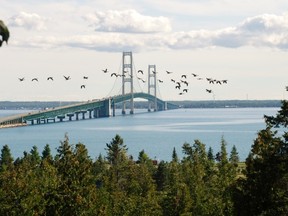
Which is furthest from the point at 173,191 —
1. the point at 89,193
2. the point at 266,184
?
the point at 266,184

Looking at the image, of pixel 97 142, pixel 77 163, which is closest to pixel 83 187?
pixel 77 163

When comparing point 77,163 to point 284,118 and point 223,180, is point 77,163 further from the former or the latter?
point 223,180

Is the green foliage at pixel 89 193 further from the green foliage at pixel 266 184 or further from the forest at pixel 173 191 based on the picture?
the green foliage at pixel 266 184

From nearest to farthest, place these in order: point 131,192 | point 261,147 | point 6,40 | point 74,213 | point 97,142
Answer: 1. point 6,40
2. point 261,147
3. point 74,213
4. point 131,192
5. point 97,142

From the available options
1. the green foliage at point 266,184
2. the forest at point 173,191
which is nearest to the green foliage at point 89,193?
the forest at point 173,191

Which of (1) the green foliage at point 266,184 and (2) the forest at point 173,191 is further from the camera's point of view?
(2) the forest at point 173,191

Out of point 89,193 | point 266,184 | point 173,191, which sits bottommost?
point 173,191

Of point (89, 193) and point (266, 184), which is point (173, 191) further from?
point (266, 184)

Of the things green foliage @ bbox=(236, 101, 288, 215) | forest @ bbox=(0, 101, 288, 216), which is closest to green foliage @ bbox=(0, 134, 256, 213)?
forest @ bbox=(0, 101, 288, 216)

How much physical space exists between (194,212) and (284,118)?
17.2 meters

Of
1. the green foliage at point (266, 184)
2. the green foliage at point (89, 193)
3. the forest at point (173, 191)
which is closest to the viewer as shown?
the green foliage at point (266, 184)

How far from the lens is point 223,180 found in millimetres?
42062

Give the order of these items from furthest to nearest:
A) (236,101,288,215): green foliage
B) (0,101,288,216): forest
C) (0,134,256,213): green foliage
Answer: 1. (0,134,256,213): green foliage
2. (0,101,288,216): forest
3. (236,101,288,215): green foliage

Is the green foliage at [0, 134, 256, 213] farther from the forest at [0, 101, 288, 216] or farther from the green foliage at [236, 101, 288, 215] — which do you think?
the green foliage at [236, 101, 288, 215]
